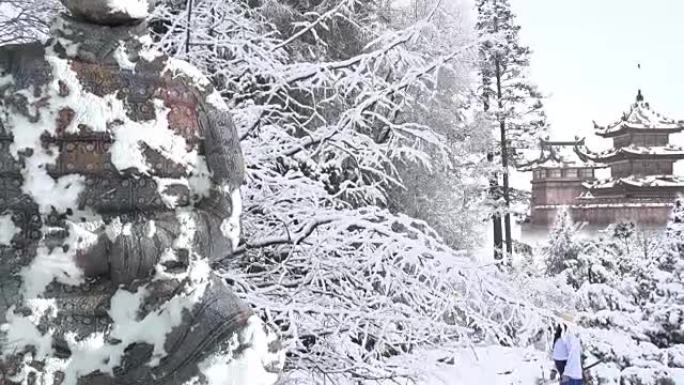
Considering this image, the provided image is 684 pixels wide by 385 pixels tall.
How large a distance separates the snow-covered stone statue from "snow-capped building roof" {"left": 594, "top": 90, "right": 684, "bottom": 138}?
32.4 meters

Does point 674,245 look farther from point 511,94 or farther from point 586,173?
point 586,173

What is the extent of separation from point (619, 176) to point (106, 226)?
106 ft

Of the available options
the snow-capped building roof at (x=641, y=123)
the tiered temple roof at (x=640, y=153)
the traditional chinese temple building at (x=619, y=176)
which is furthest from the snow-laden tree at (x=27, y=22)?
the snow-capped building roof at (x=641, y=123)

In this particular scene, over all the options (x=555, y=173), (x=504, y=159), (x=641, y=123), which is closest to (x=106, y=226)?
(x=504, y=159)

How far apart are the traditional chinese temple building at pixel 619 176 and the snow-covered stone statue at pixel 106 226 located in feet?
91.6

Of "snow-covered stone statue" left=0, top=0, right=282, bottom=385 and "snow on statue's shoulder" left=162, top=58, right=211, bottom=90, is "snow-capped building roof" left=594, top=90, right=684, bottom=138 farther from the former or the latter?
"snow-covered stone statue" left=0, top=0, right=282, bottom=385

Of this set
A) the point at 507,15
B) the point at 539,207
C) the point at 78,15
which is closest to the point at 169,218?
the point at 78,15

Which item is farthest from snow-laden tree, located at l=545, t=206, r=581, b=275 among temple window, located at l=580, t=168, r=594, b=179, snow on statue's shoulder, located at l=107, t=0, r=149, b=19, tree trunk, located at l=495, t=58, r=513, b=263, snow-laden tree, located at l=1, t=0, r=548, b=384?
temple window, located at l=580, t=168, r=594, b=179

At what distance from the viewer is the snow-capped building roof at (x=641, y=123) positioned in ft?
102

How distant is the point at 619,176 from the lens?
31.3 meters

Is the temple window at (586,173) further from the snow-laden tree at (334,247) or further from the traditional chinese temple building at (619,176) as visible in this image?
the snow-laden tree at (334,247)

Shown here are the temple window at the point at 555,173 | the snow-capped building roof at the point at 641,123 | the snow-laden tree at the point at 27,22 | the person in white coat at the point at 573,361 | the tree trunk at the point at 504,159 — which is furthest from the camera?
the temple window at the point at 555,173

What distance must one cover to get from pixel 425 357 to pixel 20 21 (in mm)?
4093

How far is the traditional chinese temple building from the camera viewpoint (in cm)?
2969
